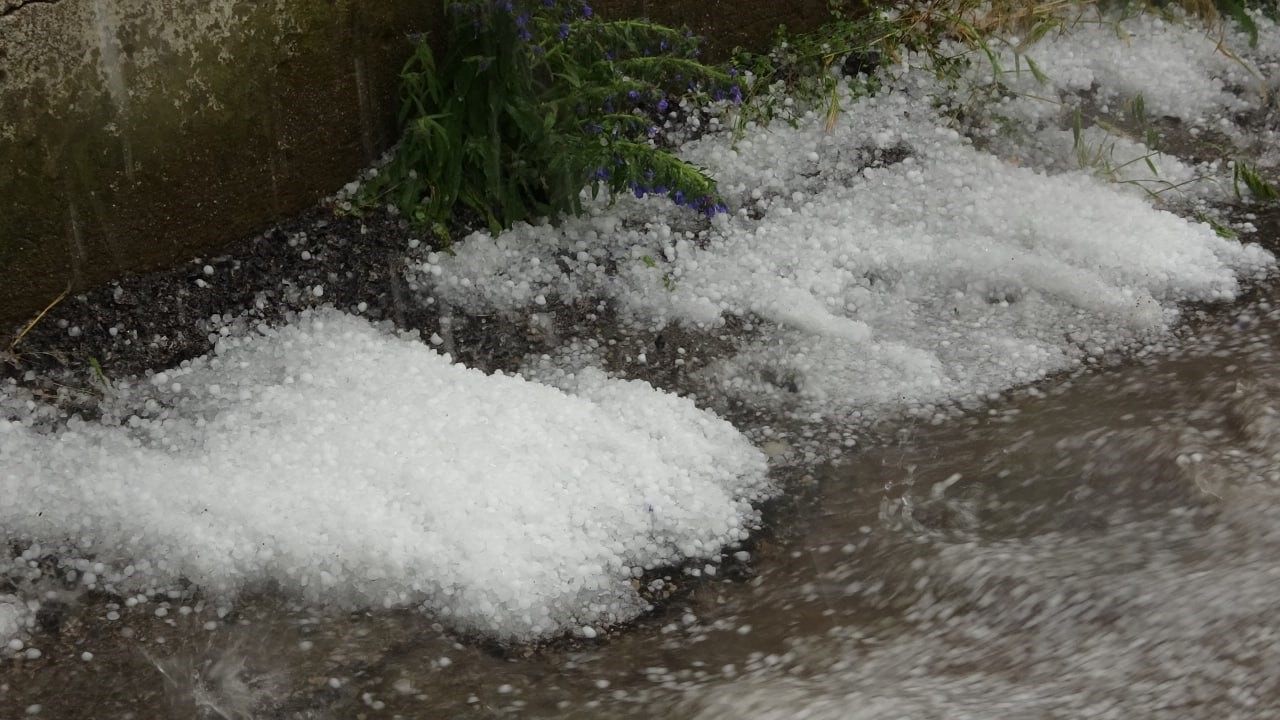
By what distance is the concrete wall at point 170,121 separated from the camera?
3.41 meters

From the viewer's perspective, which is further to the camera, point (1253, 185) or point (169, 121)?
point (1253, 185)

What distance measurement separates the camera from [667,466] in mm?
3436

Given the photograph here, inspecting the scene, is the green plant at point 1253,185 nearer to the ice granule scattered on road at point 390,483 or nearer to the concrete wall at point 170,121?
the ice granule scattered on road at point 390,483

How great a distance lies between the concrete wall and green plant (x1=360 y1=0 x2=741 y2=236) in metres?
0.16

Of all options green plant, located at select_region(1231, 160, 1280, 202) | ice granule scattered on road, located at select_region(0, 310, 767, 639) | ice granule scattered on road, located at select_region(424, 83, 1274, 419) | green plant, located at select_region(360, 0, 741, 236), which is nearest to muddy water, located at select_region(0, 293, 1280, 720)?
ice granule scattered on road, located at select_region(0, 310, 767, 639)

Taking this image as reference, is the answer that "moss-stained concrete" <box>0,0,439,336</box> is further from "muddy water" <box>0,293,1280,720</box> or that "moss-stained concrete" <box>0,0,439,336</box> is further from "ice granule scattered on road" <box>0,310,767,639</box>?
"muddy water" <box>0,293,1280,720</box>

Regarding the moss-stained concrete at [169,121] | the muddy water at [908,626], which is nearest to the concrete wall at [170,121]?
the moss-stained concrete at [169,121]

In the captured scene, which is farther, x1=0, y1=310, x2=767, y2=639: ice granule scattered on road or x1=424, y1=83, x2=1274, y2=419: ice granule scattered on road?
x1=424, y1=83, x2=1274, y2=419: ice granule scattered on road

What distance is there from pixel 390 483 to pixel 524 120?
1.26 metres

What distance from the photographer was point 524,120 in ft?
12.8

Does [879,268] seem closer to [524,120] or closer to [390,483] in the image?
[524,120]

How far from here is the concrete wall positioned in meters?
3.41

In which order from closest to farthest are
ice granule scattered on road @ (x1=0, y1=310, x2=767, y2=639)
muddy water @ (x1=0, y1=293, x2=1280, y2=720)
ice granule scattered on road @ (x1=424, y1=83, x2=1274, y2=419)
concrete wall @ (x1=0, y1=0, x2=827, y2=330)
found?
muddy water @ (x1=0, y1=293, x2=1280, y2=720)
ice granule scattered on road @ (x1=0, y1=310, x2=767, y2=639)
concrete wall @ (x1=0, y1=0, x2=827, y2=330)
ice granule scattered on road @ (x1=424, y1=83, x2=1274, y2=419)

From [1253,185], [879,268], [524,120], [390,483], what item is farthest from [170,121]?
[1253,185]
